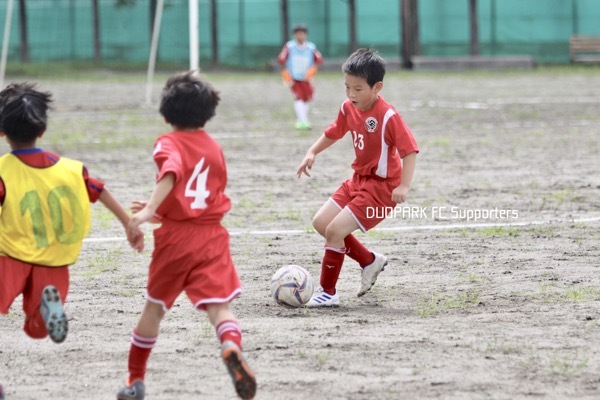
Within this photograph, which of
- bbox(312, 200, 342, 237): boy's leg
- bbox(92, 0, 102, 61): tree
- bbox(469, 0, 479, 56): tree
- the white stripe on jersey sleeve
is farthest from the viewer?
bbox(92, 0, 102, 61): tree

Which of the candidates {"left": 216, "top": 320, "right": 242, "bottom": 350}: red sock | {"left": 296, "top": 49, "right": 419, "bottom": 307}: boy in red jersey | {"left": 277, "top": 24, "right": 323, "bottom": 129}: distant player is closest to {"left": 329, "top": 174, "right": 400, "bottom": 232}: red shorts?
{"left": 296, "top": 49, "right": 419, "bottom": 307}: boy in red jersey

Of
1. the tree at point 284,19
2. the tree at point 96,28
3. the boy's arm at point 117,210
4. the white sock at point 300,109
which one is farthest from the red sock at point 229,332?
the tree at point 96,28

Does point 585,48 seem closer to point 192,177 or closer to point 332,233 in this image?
point 332,233

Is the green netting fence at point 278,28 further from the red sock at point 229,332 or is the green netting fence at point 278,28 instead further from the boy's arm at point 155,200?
the red sock at point 229,332

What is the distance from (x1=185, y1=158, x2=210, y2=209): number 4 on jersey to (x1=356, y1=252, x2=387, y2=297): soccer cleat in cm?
234

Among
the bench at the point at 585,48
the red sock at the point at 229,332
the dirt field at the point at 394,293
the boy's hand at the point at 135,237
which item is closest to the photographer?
the red sock at the point at 229,332

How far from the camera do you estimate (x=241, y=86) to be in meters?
28.6

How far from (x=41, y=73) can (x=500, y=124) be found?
19923 millimetres

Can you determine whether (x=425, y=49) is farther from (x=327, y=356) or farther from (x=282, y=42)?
(x=327, y=356)

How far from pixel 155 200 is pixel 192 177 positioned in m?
0.21

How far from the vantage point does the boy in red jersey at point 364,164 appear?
255 inches

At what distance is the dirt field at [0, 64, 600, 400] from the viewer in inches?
197

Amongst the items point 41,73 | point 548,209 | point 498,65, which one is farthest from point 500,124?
point 41,73

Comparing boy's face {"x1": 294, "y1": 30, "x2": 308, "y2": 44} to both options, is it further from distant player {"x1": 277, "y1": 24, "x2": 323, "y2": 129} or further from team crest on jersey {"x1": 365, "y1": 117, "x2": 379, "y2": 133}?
team crest on jersey {"x1": 365, "y1": 117, "x2": 379, "y2": 133}
